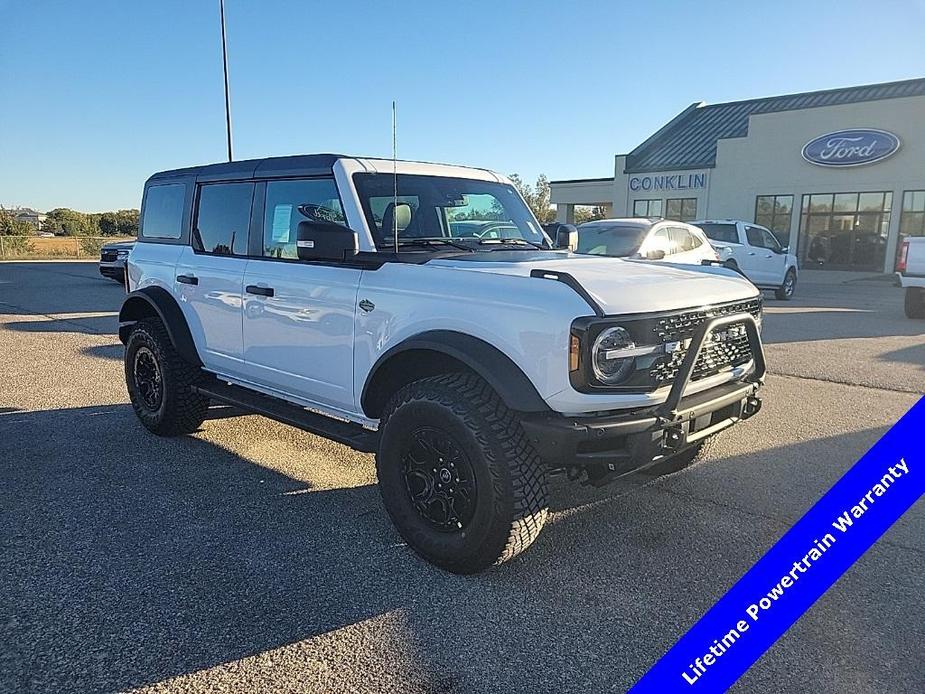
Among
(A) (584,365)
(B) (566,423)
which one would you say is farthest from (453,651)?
(A) (584,365)

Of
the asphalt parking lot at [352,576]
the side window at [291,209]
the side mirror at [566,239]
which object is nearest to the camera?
the asphalt parking lot at [352,576]

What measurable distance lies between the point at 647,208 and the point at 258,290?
2982cm

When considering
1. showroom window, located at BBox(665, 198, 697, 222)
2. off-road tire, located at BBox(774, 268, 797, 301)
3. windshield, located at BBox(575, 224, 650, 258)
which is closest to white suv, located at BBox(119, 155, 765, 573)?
windshield, located at BBox(575, 224, 650, 258)

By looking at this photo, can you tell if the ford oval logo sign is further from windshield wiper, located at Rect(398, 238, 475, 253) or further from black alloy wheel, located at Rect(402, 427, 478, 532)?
black alloy wheel, located at Rect(402, 427, 478, 532)

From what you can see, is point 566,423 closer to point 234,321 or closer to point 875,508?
point 875,508

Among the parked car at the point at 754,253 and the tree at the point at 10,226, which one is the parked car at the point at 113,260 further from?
the tree at the point at 10,226

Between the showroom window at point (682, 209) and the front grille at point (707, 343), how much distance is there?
92.3ft

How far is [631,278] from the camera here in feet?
11.1

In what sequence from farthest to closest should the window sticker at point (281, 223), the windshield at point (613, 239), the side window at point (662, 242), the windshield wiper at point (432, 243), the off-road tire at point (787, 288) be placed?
the off-road tire at point (787, 288)
the side window at point (662, 242)
the windshield at point (613, 239)
the window sticker at point (281, 223)
the windshield wiper at point (432, 243)

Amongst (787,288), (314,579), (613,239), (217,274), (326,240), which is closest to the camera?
(314,579)

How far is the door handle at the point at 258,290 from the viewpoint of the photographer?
4277mm

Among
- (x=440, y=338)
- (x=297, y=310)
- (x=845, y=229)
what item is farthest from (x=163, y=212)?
(x=845, y=229)

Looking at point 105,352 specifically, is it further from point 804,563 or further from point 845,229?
point 845,229

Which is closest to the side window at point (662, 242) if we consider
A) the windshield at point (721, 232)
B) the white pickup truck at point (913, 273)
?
the white pickup truck at point (913, 273)
